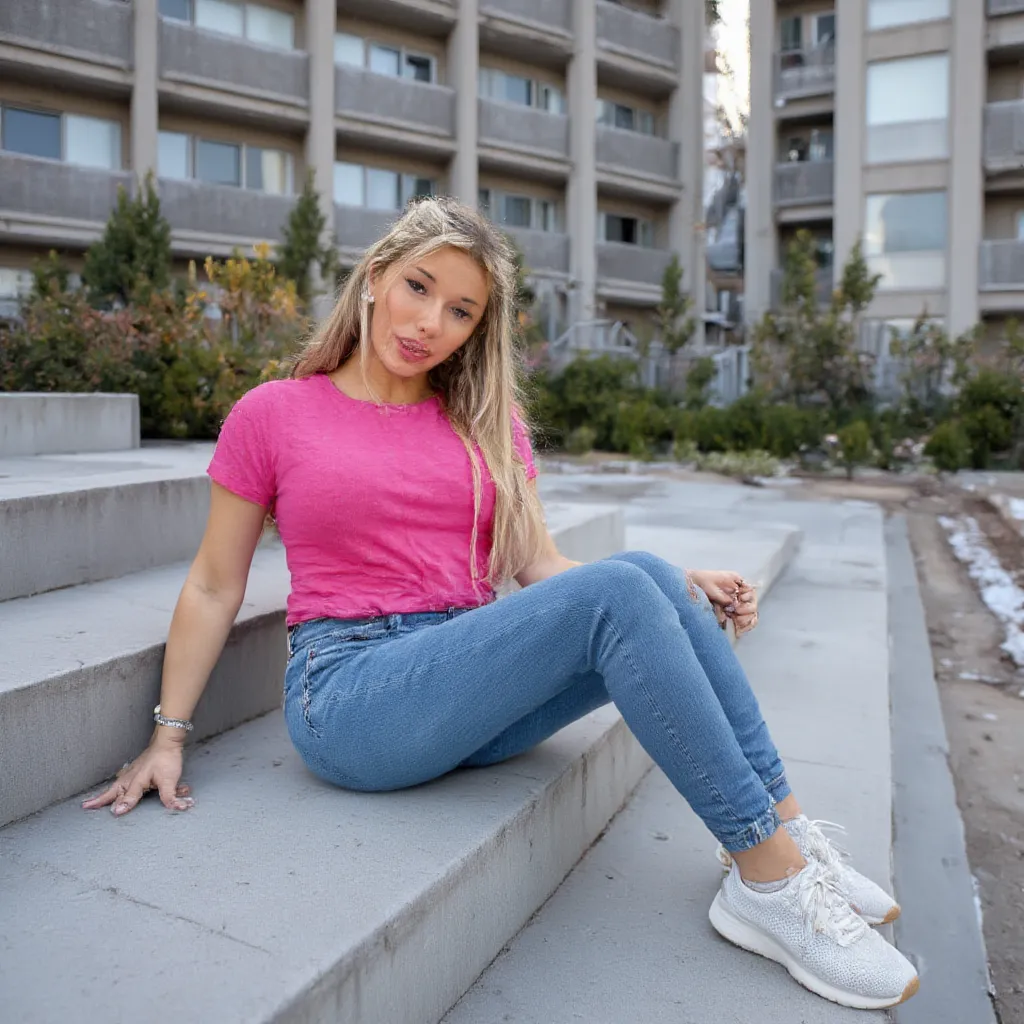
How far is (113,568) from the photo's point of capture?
111 inches

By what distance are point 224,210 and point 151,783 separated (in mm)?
17165

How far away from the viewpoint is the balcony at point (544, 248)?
2083 cm

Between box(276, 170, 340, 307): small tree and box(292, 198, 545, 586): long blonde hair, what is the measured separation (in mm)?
14260

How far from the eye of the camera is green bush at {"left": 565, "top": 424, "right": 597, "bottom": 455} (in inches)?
559

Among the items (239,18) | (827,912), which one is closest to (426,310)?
(827,912)

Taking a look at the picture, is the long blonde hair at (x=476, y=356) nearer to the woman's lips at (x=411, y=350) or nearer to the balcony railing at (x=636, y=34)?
the woman's lips at (x=411, y=350)

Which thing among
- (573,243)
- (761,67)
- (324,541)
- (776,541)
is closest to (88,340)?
(776,541)

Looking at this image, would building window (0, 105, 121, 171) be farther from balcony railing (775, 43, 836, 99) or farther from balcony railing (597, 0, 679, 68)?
balcony railing (775, 43, 836, 99)

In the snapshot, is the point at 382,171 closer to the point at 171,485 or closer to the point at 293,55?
the point at 293,55

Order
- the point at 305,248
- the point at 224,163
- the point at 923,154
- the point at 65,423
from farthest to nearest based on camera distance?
the point at 923,154
the point at 224,163
the point at 305,248
the point at 65,423

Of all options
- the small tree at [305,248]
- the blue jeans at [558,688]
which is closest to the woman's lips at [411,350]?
the blue jeans at [558,688]

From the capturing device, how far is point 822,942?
5.68ft

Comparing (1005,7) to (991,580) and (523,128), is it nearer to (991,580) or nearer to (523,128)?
(523,128)

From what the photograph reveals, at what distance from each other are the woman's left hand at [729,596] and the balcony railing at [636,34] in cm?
2201
